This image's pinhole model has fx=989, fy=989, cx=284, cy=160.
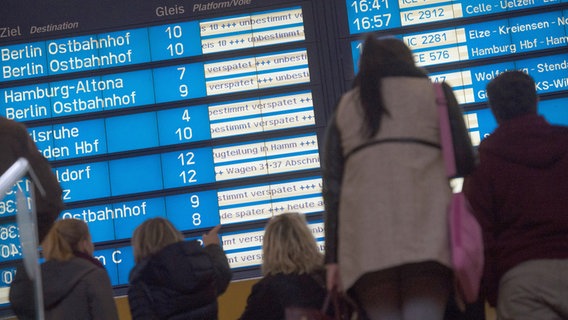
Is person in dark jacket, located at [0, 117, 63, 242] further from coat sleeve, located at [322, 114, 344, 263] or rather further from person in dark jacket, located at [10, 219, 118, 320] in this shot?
person in dark jacket, located at [10, 219, 118, 320]

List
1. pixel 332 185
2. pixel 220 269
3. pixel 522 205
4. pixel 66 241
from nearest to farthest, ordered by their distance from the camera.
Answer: pixel 332 185
pixel 522 205
pixel 66 241
pixel 220 269

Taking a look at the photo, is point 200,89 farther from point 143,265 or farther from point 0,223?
point 0,223

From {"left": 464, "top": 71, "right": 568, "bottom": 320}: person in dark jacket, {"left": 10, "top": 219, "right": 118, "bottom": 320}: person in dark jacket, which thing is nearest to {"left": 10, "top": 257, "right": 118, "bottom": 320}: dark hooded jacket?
{"left": 10, "top": 219, "right": 118, "bottom": 320}: person in dark jacket

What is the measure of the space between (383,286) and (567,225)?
3.56 ft

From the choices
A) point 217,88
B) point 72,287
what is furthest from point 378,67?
point 217,88

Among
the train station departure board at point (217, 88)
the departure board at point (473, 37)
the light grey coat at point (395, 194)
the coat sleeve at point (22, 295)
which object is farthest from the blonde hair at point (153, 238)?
the coat sleeve at point (22, 295)

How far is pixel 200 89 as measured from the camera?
8250mm

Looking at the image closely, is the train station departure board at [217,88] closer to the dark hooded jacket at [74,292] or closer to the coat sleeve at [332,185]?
the dark hooded jacket at [74,292]

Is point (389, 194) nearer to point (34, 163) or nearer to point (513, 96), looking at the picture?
point (513, 96)

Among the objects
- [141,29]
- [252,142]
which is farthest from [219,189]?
[141,29]

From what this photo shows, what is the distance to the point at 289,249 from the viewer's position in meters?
5.86

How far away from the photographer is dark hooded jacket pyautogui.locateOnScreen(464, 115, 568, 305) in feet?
14.6

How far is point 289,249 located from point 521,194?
175 cm

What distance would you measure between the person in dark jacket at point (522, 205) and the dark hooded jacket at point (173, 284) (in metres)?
2.22
